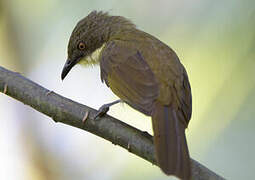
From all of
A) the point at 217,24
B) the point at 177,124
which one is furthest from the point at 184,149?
the point at 217,24

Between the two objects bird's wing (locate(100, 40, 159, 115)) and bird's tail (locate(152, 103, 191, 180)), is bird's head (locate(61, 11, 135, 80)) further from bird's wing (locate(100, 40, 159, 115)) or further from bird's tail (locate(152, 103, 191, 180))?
bird's tail (locate(152, 103, 191, 180))

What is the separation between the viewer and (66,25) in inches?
259

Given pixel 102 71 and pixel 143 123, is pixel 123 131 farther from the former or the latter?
pixel 143 123

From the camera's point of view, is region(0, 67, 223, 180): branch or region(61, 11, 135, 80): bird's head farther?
region(61, 11, 135, 80): bird's head

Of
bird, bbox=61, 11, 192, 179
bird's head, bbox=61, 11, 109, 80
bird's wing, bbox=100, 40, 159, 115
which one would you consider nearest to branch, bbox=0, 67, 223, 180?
bird, bbox=61, 11, 192, 179

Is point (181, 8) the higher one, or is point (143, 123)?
point (181, 8)

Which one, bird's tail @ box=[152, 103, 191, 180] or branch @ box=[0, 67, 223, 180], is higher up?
bird's tail @ box=[152, 103, 191, 180]

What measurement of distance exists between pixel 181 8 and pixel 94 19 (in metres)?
1.29

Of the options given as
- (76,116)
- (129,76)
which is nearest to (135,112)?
(129,76)

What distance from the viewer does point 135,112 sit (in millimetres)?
5906

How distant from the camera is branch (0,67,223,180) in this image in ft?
12.5

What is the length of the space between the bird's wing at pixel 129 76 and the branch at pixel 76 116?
24cm

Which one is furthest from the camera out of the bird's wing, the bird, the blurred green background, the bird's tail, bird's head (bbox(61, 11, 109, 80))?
the blurred green background

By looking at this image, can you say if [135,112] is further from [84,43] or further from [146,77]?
[146,77]
